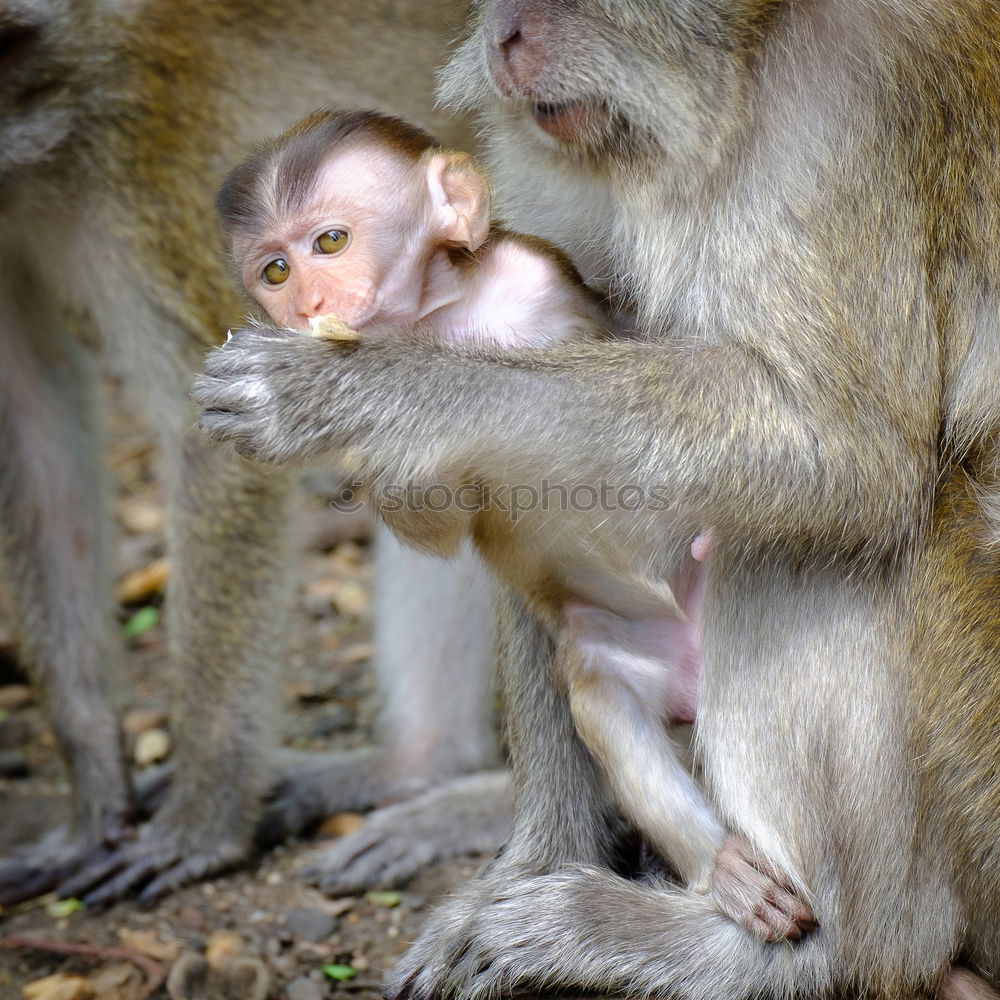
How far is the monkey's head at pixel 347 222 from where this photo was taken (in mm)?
3508

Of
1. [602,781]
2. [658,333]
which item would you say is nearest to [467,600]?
[602,781]

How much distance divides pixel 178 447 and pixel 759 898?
278 centimetres

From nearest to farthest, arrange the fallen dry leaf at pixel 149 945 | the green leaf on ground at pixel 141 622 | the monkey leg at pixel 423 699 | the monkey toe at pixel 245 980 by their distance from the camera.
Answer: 1. the monkey toe at pixel 245 980
2. the fallen dry leaf at pixel 149 945
3. the monkey leg at pixel 423 699
4. the green leaf on ground at pixel 141 622

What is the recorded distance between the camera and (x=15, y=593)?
5.69 meters

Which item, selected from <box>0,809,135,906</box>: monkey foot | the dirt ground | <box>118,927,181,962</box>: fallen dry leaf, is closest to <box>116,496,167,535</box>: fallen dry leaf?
the dirt ground

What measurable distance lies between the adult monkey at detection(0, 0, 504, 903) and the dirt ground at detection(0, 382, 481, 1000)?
0.50 feet

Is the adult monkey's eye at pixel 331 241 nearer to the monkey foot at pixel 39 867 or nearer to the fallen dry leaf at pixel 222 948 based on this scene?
the fallen dry leaf at pixel 222 948

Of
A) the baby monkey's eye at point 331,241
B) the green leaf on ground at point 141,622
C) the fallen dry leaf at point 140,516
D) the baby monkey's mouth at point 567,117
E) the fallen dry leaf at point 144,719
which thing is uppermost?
the baby monkey's mouth at point 567,117

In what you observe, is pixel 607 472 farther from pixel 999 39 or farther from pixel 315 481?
pixel 315 481

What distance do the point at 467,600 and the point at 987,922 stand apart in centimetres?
293

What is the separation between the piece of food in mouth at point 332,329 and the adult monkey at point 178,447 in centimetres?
171

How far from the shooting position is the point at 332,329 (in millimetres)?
3334

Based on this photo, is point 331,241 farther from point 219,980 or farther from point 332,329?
point 219,980

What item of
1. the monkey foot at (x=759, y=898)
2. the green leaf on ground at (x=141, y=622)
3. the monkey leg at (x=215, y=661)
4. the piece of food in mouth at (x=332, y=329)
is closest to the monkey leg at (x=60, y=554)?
the monkey leg at (x=215, y=661)
